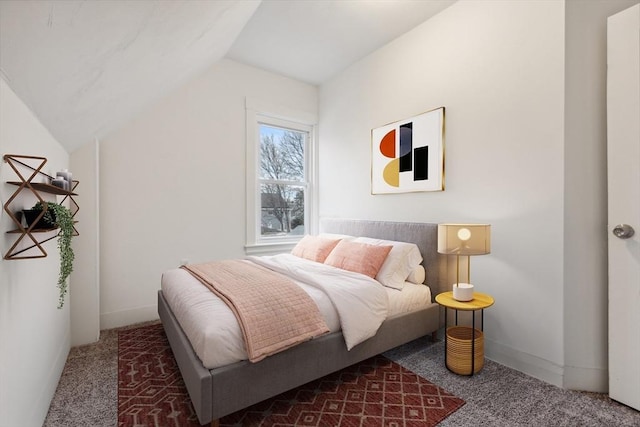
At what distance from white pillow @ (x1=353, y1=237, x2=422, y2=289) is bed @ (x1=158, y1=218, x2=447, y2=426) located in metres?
0.12

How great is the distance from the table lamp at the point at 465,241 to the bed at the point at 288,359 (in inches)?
16.4

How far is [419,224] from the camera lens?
2801mm

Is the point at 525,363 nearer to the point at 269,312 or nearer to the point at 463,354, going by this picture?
the point at 463,354

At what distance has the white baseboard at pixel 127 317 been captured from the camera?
2.94 metres

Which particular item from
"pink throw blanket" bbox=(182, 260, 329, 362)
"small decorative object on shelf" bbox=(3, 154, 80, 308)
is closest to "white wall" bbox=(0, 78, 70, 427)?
"small decorative object on shelf" bbox=(3, 154, 80, 308)

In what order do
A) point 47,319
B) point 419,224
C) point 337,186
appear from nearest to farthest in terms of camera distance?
point 47,319, point 419,224, point 337,186

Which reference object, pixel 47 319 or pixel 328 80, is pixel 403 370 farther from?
pixel 328 80

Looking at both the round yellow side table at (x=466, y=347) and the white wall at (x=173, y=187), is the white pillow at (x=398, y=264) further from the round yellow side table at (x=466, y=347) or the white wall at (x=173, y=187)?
the white wall at (x=173, y=187)

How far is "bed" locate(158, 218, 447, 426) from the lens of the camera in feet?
4.86

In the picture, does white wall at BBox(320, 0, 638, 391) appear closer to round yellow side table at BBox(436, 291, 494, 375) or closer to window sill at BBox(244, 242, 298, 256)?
round yellow side table at BBox(436, 291, 494, 375)

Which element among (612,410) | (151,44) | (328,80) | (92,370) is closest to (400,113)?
(328,80)

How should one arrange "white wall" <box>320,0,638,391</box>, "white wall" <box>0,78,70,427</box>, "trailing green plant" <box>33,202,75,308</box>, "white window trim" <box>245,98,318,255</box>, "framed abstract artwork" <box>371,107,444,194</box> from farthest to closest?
1. "white window trim" <box>245,98,318,255</box>
2. "framed abstract artwork" <box>371,107,444,194</box>
3. "white wall" <box>320,0,638,391</box>
4. "trailing green plant" <box>33,202,75,308</box>
5. "white wall" <box>0,78,70,427</box>

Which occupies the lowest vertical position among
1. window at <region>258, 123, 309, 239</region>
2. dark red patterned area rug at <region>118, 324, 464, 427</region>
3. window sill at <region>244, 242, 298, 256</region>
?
dark red patterned area rug at <region>118, 324, 464, 427</region>

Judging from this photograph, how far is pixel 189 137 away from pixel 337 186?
6.23 ft
